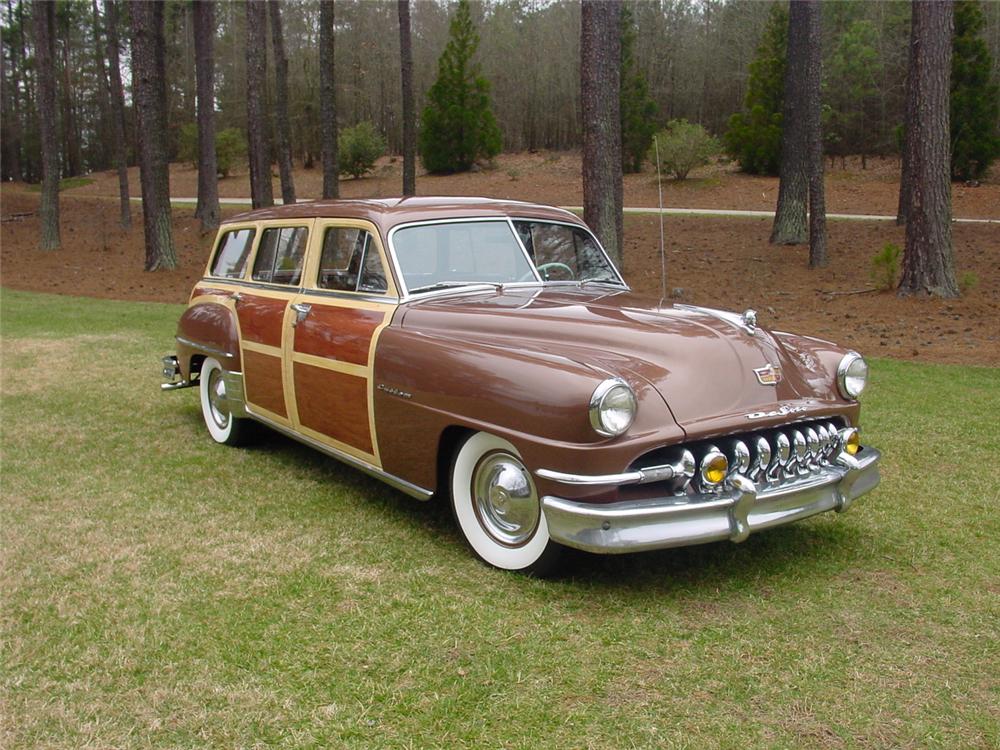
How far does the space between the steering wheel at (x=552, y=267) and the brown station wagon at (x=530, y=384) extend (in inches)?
0.4

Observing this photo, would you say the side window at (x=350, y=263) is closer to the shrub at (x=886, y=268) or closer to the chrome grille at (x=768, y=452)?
the chrome grille at (x=768, y=452)

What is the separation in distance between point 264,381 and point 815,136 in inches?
517

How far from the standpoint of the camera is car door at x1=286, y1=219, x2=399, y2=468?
470cm

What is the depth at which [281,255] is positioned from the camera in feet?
18.9

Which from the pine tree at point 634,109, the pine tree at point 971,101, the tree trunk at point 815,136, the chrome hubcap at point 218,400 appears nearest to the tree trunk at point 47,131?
the pine tree at point 634,109

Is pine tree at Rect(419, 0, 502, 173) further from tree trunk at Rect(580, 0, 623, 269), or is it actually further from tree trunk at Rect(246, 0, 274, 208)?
tree trunk at Rect(580, 0, 623, 269)

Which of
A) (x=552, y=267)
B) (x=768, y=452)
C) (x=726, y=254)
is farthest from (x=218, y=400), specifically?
(x=726, y=254)

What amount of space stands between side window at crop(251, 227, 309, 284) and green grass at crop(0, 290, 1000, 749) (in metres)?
1.30

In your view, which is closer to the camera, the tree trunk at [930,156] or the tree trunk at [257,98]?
the tree trunk at [930,156]

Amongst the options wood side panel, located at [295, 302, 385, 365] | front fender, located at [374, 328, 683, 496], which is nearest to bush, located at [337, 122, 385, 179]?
wood side panel, located at [295, 302, 385, 365]

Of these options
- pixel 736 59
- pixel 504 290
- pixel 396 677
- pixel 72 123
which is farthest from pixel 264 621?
pixel 72 123

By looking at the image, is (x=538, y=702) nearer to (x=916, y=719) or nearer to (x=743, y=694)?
(x=743, y=694)

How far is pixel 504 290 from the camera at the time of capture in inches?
194

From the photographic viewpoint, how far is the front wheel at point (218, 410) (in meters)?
6.30
